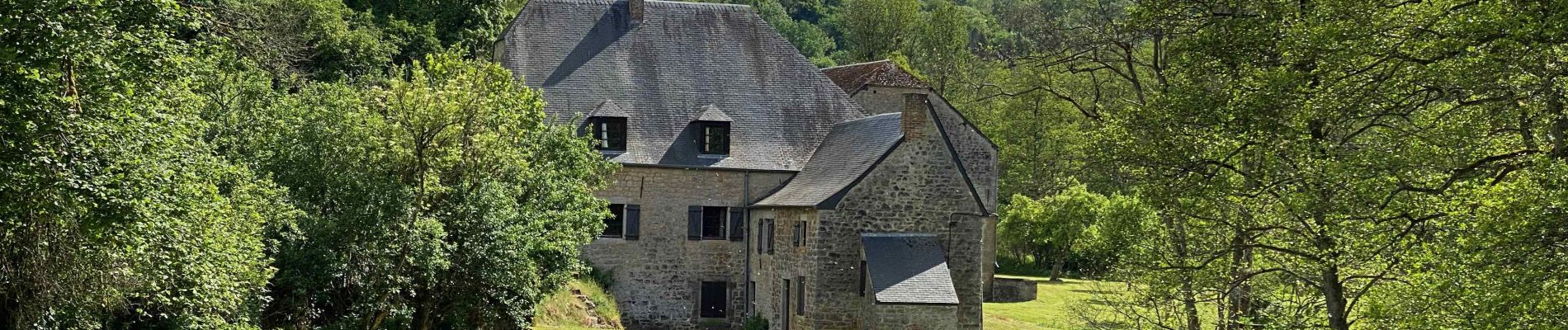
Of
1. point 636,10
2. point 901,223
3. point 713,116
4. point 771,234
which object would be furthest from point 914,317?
point 636,10

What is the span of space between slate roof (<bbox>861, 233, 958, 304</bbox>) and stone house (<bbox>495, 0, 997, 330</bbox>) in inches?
1.5

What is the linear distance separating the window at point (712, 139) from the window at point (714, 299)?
299 cm

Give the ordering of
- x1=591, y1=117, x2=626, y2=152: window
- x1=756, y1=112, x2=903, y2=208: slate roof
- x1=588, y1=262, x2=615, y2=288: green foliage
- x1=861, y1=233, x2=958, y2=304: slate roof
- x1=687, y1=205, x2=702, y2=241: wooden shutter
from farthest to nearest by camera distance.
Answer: x1=687, y1=205, x2=702, y2=241: wooden shutter
x1=591, y1=117, x2=626, y2=152: window
x1=588, y1=262, x2=615, y2=288: green foliage
x1=756, y1=112, x2=903, y2=208: slate roof
x1=861, y1=233, x2=958, y2=304: slate roof

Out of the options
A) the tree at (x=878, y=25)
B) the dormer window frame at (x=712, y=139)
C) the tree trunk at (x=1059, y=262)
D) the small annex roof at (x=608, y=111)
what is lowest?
the tree trunk at (x=1059, y=262)

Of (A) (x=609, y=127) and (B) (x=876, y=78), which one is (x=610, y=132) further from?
(B) (x=876, y=78)

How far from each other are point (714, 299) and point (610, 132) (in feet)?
14.7

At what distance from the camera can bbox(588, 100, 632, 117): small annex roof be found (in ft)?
112

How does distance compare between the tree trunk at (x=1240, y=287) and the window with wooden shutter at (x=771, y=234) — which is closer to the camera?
the tree trunk at (x=1240, y=287)

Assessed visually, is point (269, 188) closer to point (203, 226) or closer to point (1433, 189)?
point (203, 226)

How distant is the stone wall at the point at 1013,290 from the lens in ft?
145

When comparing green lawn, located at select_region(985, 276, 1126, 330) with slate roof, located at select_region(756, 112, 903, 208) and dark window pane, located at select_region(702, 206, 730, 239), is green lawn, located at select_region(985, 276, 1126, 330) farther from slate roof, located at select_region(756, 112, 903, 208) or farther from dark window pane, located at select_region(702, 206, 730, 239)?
dark window pane, located at select_region(702, 206, 730, 239)

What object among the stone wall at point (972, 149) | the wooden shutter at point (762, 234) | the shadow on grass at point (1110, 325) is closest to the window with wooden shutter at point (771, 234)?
the wooden shutter at point (762, 234)

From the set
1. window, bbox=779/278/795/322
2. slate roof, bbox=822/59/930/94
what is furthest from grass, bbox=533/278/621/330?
slate roof, bbox=822/59/930/94

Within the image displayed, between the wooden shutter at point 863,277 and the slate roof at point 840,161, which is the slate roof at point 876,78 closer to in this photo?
the slate roof at point 840,161
